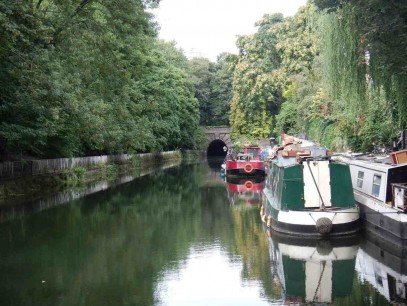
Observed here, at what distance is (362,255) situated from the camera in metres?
13.4

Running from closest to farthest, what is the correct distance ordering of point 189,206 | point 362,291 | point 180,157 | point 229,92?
1. point 362,291
2. point 189,206
3. point 180,157
4. point 229,92

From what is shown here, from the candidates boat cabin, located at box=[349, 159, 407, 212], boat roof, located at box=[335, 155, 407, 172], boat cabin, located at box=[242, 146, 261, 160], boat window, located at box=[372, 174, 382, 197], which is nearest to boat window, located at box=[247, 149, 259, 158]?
boat cabin, located at box=[242, 146, 261, 160]

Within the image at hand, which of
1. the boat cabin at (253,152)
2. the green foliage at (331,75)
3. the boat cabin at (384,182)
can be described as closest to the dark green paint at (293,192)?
the boat cabin at (384,182)

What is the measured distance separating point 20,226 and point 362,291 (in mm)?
11112

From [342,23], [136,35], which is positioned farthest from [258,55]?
[342,23]

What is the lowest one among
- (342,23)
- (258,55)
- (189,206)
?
(189,206)

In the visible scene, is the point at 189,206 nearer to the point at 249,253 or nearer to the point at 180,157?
the point at 249,253

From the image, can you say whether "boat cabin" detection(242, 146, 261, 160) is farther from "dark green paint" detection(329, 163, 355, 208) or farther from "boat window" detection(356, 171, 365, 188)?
"dark green paint" detection(329, 163, 355, 208)

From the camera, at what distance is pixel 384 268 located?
477 inches

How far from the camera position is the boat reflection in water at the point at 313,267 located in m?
10.6

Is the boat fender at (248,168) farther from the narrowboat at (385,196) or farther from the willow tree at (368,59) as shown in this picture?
the narrowboat at (385,196)

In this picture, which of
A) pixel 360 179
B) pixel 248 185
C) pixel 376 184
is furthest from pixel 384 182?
pixel 248 185

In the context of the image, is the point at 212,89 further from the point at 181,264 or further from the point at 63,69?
the point at 181,264

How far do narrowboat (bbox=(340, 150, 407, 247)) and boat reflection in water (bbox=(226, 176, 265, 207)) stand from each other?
767cm
